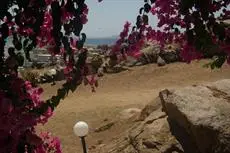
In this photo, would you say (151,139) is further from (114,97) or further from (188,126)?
(114,97)

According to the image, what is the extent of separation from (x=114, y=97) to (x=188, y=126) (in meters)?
10.1

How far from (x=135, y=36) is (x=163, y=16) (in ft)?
2.47

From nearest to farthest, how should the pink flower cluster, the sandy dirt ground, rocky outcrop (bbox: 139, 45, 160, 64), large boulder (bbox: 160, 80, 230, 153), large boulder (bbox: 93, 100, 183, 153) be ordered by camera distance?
the pink flower cluster → large boulder (bbox: 160, 80, 230, 153) → large boulder (bbox: 93, 100, 183, 153) → the sandy dirt ground → rocky outcrop (bbox: 139, 45, 160, 64)

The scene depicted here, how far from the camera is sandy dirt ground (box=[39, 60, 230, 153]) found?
42.6 ft

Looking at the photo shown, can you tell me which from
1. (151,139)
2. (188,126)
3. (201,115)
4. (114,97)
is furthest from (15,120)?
(114,97)

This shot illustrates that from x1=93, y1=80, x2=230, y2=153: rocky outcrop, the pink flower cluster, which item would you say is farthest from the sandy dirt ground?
the pink flower cluster

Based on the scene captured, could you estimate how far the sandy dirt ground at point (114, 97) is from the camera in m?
13.0

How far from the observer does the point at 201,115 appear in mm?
7570

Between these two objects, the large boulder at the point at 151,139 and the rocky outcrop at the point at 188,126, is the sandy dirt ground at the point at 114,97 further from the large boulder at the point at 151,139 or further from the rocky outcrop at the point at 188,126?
Answer: the rocky outcrop at the point at 188,126

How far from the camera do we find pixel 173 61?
75.9 ft

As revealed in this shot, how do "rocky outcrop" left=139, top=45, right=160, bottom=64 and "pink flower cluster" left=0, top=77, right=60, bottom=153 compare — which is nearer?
"pink flower cluster" left=0, top=77, right=60, bottom=153

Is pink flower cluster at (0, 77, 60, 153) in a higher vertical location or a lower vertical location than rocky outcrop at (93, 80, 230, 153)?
higher

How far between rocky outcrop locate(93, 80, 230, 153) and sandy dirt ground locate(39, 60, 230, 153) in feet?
8.68

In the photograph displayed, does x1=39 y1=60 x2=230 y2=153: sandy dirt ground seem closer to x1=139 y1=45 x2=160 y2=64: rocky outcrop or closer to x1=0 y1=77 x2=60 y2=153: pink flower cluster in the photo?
x1=139 y1=45 x2=160 y2=64: rocky outcrop
